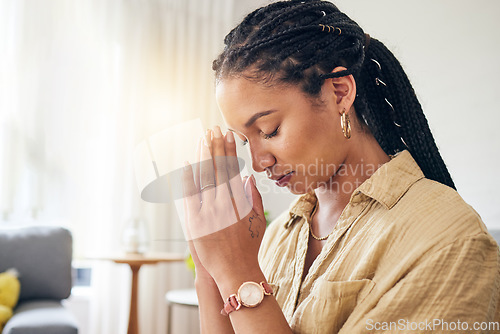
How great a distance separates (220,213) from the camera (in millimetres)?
668

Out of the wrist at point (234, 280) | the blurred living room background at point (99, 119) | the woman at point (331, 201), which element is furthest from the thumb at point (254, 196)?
the blurred living room background at point (99, 119)

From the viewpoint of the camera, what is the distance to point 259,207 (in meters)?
0.73

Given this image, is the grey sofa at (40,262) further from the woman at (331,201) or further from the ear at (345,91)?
the ear at (345,91)

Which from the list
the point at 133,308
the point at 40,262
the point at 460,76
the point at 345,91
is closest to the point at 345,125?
the point at 345,91

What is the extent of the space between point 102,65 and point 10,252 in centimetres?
126

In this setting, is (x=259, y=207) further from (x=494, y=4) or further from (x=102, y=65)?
(x=102, y=65)

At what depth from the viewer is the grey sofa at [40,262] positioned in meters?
2.01

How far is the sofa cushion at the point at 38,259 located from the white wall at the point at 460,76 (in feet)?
5.41

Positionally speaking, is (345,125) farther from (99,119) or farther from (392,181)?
(99,119)

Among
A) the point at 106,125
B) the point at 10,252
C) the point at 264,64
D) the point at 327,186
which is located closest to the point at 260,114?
the point at 264,64

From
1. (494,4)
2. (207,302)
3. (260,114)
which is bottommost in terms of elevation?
(207,302)

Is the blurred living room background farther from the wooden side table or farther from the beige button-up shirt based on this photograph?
the beige button-up shirt

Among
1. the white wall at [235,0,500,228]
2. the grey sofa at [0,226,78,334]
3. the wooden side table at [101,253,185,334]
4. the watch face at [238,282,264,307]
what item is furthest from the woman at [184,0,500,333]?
the wooden side table at [101,253,185,334]

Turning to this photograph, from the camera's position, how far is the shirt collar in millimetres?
675
